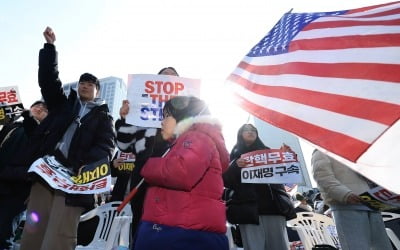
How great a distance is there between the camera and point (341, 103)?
3.40 ft

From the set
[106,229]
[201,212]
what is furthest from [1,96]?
[201,212]

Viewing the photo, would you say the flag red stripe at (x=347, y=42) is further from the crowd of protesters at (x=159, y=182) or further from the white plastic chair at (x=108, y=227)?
the white plastic chair at (x=108, y=227)

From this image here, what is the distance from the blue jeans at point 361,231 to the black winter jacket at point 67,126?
7.79 ft

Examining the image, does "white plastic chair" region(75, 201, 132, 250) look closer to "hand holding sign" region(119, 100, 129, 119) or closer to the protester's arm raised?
"hand holding sign" region(119, 100, 129, 119)

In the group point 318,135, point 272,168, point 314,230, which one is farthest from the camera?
point 314,230

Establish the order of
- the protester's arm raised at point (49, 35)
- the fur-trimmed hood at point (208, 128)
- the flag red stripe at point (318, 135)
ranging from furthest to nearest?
the protester's arm raised at point (49, 35) < the fur-trimmed hood at point (208, 128) < the flag red stripe at point (318, 135)

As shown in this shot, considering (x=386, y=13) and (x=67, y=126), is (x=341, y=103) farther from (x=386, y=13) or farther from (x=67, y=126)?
(x=67, y=126)

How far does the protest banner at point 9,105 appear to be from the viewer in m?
4.16

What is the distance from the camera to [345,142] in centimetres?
92

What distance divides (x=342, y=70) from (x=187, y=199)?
1.15 metres

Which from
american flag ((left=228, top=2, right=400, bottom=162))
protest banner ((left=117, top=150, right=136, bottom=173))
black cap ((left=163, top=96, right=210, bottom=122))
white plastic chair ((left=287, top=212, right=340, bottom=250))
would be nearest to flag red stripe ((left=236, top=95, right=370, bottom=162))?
american flag ((left=228, top=2, right=400, bottom=162))

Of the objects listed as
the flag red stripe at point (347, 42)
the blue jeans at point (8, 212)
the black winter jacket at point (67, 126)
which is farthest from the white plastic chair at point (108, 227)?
the flag red stripe at point (347, 42)

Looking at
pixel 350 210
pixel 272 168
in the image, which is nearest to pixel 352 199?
pixel 350 210

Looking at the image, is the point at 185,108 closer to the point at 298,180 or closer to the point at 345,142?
the point at 345,142
